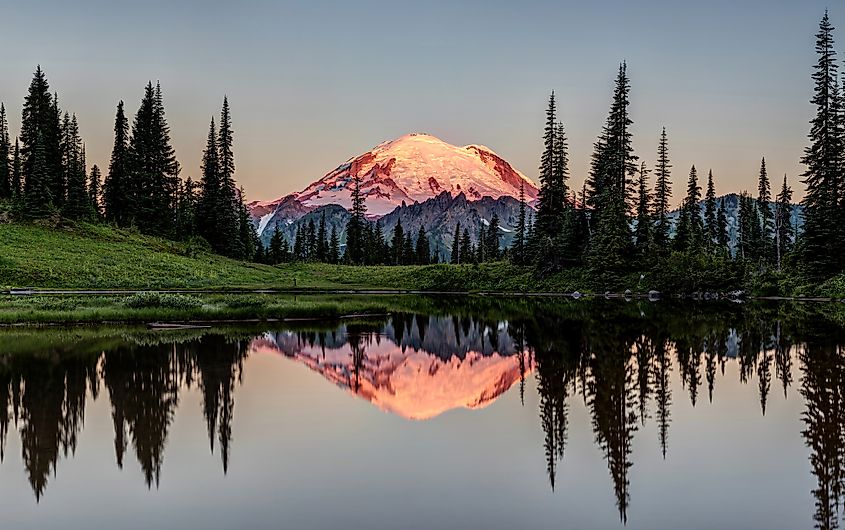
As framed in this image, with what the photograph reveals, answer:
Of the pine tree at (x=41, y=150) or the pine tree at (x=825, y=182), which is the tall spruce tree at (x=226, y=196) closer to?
the pine tree at (x=41, y=150)

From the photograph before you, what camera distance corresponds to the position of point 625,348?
2859 cm

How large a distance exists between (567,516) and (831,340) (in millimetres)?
24380

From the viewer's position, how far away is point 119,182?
318 feet

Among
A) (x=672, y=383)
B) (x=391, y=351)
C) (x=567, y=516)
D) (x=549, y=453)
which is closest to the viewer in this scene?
(x=567, y=516)

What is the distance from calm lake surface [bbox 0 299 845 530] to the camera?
417 inches

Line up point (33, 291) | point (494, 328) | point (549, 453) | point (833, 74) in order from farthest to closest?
1. point (833, 74)
2. point (33, 291)
3. point (494, 328)
4. point (549, 453)

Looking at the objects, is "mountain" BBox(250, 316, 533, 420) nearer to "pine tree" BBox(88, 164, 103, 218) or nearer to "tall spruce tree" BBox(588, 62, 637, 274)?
"tall spruce tree" BBox(588, 62, 637, 274)

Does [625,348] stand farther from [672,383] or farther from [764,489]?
[764,489]

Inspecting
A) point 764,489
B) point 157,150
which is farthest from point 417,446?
point 157,150

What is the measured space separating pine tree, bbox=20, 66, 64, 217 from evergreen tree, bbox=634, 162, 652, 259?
62736mm

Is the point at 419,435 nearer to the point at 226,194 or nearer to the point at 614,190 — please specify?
the point at 614,190

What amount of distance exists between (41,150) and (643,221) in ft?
216

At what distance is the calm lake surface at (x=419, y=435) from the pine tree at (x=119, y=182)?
69871mm

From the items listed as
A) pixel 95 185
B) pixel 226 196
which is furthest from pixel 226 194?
pixel 95 185
